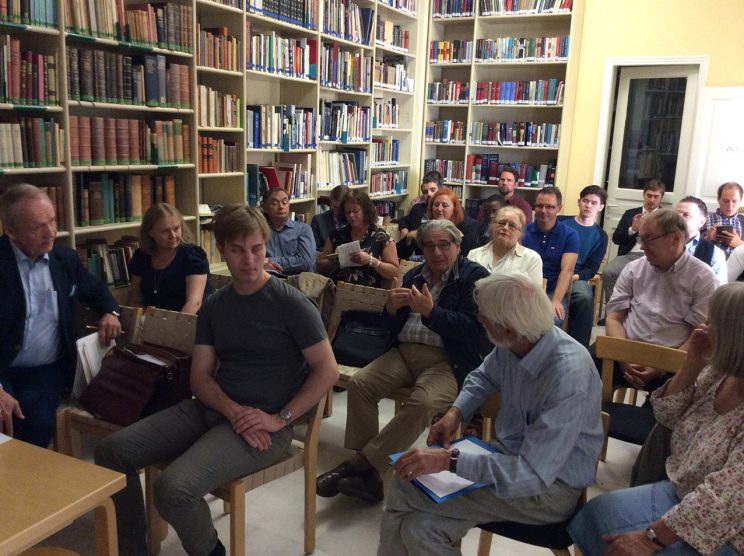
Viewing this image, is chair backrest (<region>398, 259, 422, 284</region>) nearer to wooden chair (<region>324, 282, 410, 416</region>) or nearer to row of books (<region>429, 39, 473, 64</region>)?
wooden chair (<region>324, 282, 410, 416</region>)

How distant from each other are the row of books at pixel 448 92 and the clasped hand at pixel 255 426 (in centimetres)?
528

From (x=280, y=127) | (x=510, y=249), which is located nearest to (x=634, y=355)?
(x=510, y=249)

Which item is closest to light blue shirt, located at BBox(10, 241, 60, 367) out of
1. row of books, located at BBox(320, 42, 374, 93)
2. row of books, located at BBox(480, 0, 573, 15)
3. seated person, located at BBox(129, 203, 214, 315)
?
seated person, located at BBox(129, 203, 214, 315)

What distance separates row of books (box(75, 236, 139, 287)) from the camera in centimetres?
344

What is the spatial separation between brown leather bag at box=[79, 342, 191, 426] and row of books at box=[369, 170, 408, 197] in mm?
4084

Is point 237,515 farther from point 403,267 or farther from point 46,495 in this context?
point 403,267

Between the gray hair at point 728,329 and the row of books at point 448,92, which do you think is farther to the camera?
the row of books at point 448,92

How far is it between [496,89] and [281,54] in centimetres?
267

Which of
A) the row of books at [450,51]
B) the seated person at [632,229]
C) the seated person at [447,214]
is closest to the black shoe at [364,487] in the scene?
the seated person at [447,214]

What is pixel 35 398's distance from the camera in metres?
2.32

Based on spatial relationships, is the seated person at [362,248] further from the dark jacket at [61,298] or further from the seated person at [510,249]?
the dark jacket at [61,298]

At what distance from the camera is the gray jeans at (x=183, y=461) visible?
181cm

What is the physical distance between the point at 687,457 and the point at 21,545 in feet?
5.04

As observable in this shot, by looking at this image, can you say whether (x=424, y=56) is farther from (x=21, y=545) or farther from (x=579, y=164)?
(x=21, y=545)
